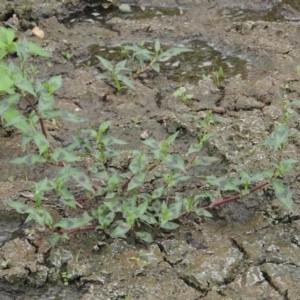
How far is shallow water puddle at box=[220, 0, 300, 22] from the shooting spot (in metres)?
4.59

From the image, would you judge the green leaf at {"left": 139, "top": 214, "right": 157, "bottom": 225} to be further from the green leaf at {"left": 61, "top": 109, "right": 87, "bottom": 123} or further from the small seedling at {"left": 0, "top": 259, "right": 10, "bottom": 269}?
the small seedling at {"left": 0, "top": 259, "right": 10, "bottom": 269}

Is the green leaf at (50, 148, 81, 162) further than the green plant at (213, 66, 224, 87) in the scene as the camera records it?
No

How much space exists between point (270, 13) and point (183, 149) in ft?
6.28

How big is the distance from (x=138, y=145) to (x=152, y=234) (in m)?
0.72

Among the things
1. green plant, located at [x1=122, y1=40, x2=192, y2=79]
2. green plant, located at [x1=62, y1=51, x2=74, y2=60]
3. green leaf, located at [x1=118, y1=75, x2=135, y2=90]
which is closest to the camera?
green leaf, located at [x1=118, y1=75, x2=135, y2=90]

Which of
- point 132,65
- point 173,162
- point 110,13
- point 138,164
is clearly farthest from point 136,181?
point 110,13

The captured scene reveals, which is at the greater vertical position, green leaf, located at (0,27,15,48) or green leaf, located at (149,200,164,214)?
green leaf, located at (0,27,15,48)

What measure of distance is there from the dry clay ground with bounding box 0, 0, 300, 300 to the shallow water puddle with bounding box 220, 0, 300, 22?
0.05 feet

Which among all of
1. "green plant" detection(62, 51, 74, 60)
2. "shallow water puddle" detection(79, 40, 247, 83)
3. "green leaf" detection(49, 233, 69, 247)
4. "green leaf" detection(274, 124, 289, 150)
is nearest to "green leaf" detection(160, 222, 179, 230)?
"green leaf" detection(49, 233, 69, 247)

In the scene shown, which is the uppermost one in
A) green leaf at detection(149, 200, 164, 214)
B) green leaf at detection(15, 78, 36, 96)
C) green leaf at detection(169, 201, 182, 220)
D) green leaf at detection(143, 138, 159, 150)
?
green leaf at detection(15, 78, 36, 96)

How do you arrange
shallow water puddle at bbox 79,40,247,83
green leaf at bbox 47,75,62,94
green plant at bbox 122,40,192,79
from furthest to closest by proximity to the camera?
1. shallow water puddle at bbox 79,40,247,83
2. green plant at bbox 122,40,192,79
3. green leaf at bbox 47,75,62,94

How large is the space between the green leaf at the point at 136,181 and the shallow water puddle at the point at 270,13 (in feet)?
7.69

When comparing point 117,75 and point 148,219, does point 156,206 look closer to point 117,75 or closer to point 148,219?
point 148,219

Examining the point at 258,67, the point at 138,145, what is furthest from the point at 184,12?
the point at 138,145
